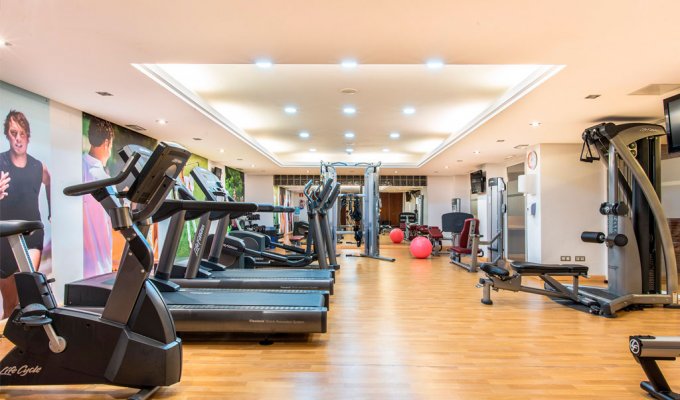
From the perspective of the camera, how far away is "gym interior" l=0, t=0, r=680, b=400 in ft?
6.80

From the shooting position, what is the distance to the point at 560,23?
7.82 feet

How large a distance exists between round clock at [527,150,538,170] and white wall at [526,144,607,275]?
19 cm

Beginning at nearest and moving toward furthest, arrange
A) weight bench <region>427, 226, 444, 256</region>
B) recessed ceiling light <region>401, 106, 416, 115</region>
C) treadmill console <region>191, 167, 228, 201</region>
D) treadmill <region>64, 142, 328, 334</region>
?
treadmill <region>64, 142, 328, 334</region> < treadmill console <region>191, 167, 228, 201</region> < recessed ceiling light <region>401, 106, 416, 115</region> < weight bench <region>427, 226, 444, 256</region>

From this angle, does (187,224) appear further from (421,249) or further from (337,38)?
(337,38)

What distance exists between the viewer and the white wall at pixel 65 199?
4.14 meters

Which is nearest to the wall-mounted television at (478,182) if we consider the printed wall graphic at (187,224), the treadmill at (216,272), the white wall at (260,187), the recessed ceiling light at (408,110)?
the recessed ceiling light at (408,110)

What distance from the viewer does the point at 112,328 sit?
2.02m

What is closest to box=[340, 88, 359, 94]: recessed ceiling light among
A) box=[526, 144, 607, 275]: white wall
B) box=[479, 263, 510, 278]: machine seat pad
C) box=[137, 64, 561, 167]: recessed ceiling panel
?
box=[137, 64, 561, 167]: recessed ceiling panel

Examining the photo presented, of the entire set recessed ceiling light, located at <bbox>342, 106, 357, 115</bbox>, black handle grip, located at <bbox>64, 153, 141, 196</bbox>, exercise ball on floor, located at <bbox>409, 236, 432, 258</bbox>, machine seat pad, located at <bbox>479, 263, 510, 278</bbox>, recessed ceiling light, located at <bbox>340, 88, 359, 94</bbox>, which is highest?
recessed ceiling light, located at <bbox>342, 106, 357, 115</bbox>

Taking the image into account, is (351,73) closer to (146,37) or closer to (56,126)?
(146,37)

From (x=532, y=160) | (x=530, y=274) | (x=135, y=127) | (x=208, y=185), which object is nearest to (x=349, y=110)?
(x=208, y=185)

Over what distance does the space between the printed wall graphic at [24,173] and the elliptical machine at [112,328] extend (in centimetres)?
193

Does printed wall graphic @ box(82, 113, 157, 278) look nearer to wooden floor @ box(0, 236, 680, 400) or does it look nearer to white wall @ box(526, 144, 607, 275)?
wooden floor @ box(0, 236, 680, 400)

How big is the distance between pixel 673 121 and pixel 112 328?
513 cm
